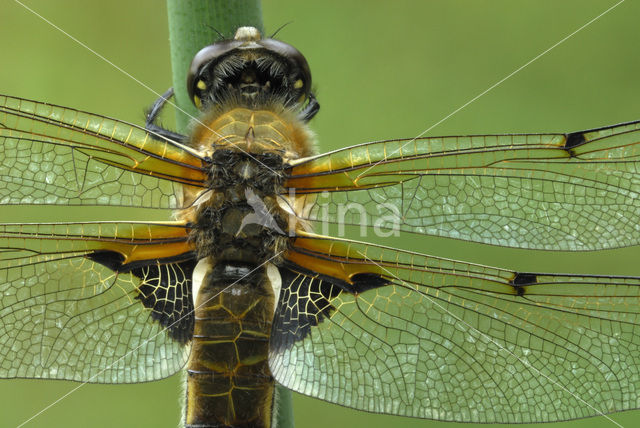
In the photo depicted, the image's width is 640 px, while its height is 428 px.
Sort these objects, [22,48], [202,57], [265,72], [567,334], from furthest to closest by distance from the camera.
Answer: [22,48] → [265,72] → [202,57] → [567,334]

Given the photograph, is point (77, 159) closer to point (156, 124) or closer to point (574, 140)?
point (156, 124)

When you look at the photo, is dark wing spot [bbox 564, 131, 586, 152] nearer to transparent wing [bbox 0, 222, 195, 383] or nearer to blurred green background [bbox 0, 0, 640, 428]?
transparent wing [bbox 0, 222, 195, 383]

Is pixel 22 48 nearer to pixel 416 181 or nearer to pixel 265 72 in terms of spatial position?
pixel 265 72

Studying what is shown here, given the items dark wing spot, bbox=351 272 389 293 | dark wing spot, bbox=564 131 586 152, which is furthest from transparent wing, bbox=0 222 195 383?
dark wing spot, bbox=564 131 586 152

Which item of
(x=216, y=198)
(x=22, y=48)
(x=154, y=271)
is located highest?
(x=22, y=48)

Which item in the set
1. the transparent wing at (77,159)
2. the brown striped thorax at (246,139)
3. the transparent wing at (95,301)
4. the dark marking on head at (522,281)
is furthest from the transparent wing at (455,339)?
the transparent wing at (77,159)

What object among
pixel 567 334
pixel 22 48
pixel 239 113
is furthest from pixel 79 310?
pixel 22 48

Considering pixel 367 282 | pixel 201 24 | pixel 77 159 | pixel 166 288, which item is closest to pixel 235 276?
pixel 166 288
